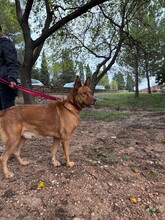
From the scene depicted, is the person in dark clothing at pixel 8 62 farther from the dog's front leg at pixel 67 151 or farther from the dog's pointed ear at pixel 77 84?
the dog's front leg at pixel 67 151

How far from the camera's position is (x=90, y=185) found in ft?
12.2

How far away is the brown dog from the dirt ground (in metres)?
0.39

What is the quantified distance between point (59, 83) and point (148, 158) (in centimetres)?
Result: 4496

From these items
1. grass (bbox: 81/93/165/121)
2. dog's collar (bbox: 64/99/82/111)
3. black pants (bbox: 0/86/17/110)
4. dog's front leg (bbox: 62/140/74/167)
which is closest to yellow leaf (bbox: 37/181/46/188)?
dog's front leg (bbox: 62/140/74/167)

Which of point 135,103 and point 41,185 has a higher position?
point 41,185

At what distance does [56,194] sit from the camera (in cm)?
348

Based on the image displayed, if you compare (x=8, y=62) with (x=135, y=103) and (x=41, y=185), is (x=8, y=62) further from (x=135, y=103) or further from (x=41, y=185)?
(x=135, y=103)

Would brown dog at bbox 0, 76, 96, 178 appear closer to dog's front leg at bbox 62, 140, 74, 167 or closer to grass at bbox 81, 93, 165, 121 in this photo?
dog's front leg at bbox 62, 140, 74, 167

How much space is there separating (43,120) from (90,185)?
1.30m

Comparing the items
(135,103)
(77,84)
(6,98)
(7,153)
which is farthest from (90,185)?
(135,103)

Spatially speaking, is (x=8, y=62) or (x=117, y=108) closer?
(x=8, y=62)

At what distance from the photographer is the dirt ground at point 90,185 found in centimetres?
314

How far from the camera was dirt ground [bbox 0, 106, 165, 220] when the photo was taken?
3.14 meters

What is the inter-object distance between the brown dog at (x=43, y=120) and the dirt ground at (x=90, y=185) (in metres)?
0.39
